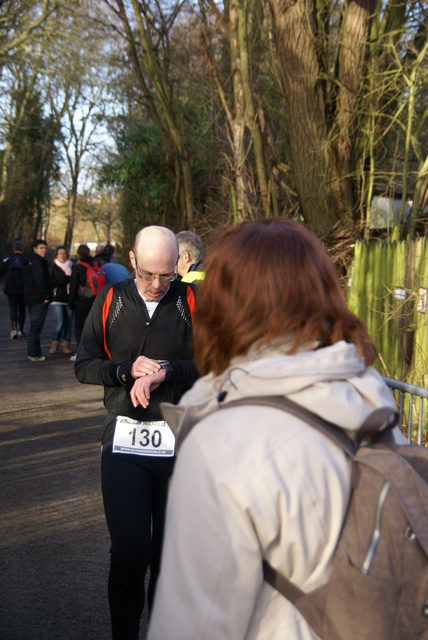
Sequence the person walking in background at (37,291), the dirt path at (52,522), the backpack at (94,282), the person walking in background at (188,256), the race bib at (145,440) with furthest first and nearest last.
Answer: the person walking in background at (37,291), the backpack at (94,282), the person walking in background at (188,256), the dirt path at (52,522), the race bib at (145,440)

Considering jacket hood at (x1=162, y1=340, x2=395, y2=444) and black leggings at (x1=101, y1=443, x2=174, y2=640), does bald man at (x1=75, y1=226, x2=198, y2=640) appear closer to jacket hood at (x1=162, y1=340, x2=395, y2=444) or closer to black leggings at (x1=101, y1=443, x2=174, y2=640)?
black leggings at (x1=101, y1=443, x2=174, y2=640)

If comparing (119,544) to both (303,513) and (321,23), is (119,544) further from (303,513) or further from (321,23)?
(321,23)

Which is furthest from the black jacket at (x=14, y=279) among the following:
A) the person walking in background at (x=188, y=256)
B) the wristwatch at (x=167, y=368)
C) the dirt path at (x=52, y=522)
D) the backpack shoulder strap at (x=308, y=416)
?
the backpack shoulder strap at (x=308, y=416)

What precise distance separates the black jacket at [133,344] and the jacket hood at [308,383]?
69.0 inches

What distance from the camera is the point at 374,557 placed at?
1.49 m

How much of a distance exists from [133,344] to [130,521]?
0.80 m

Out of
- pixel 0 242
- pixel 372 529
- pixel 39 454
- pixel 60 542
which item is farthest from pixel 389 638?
pixel 0 242

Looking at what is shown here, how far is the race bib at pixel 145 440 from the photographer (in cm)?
335

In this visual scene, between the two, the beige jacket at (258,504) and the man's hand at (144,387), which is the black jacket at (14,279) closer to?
the man's hand at (144,387)

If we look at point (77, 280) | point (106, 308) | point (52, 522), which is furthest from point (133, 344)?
point (77, 280)

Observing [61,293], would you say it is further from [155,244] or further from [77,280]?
[155,244]

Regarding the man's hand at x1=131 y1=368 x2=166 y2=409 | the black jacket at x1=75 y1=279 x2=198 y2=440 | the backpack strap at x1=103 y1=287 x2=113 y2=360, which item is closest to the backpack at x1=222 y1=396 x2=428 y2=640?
the man's hand at x1=131 y1=368 x2=166 y2=409

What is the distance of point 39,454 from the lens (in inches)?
284

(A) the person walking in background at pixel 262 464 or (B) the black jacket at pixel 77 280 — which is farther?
(B) the black jacket at pixel 77 280
